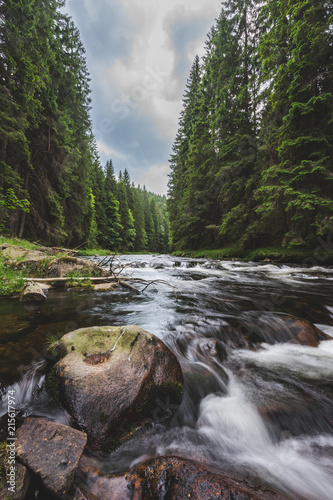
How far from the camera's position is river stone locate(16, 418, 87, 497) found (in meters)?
1.09

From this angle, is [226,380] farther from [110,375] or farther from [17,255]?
[17,255]

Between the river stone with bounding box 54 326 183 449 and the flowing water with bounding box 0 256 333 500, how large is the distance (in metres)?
0.15

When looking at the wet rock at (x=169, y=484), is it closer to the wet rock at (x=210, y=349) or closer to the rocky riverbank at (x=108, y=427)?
the rocky riverbank at (x=108, y=427)

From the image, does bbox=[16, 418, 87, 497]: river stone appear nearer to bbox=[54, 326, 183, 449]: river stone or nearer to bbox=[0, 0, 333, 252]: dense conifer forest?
bbox=[54, 326, 183, 449]: river stone

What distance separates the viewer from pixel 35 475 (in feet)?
3.56

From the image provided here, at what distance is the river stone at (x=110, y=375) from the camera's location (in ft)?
5.03

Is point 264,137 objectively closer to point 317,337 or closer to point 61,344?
point 317,337

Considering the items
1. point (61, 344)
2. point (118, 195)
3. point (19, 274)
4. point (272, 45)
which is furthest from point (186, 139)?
point (61, 344)

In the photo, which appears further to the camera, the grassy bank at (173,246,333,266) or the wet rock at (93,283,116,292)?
the grassy bank at (173,246,333,266)

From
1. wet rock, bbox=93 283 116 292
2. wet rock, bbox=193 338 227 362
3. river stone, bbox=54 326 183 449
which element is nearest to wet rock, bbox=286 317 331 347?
wet rock, bbox=193 338 227 362

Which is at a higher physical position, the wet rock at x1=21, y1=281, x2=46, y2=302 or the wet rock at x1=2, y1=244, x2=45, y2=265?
the wet rock at x1=2, y1=244, x2=45, y2=265

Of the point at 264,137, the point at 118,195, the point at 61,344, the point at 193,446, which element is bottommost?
the point at 193,446

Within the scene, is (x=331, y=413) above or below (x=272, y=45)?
below

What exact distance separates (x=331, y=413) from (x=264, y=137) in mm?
13853
